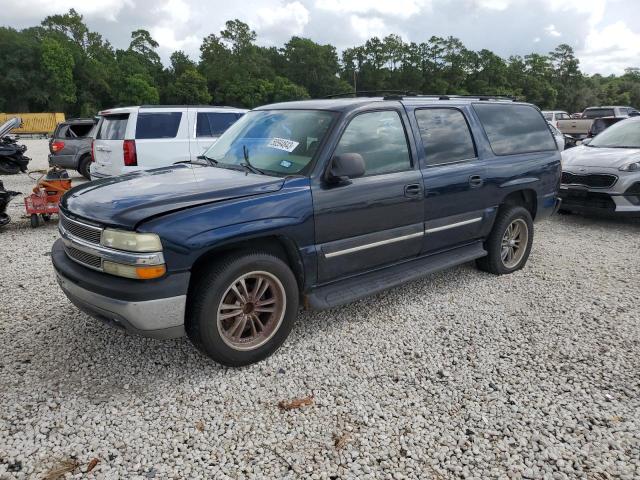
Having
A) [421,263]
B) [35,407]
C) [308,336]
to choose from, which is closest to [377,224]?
[421,263]

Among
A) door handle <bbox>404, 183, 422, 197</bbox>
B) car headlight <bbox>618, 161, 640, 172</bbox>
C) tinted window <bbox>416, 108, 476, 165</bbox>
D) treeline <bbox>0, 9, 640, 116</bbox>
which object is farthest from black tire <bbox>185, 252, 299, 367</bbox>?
treeline <bbox>0, 9, 640, 116</bbox>

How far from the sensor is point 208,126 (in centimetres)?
934

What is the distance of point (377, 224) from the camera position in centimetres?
380

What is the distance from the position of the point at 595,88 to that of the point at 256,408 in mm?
107160

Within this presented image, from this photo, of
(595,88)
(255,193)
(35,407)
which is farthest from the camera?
(595,88)

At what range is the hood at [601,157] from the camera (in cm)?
741

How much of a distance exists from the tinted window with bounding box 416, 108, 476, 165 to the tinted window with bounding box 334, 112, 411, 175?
28cm

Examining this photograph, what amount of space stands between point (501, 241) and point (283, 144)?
2.73 metres

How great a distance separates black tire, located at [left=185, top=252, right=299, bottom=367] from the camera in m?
2.99

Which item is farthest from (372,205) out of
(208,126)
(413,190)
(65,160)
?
(65,160)

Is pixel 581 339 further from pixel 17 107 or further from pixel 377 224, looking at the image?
pixel 17 107

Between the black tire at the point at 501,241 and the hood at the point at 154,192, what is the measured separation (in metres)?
2.75

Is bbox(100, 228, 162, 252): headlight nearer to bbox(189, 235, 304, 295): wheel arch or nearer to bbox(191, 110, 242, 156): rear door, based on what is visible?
bbox(189, 235, 304, 295): wheel arch

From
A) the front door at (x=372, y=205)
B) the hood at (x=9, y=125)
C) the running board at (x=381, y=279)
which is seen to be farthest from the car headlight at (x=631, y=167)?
the hood at (x=9, y=125)
